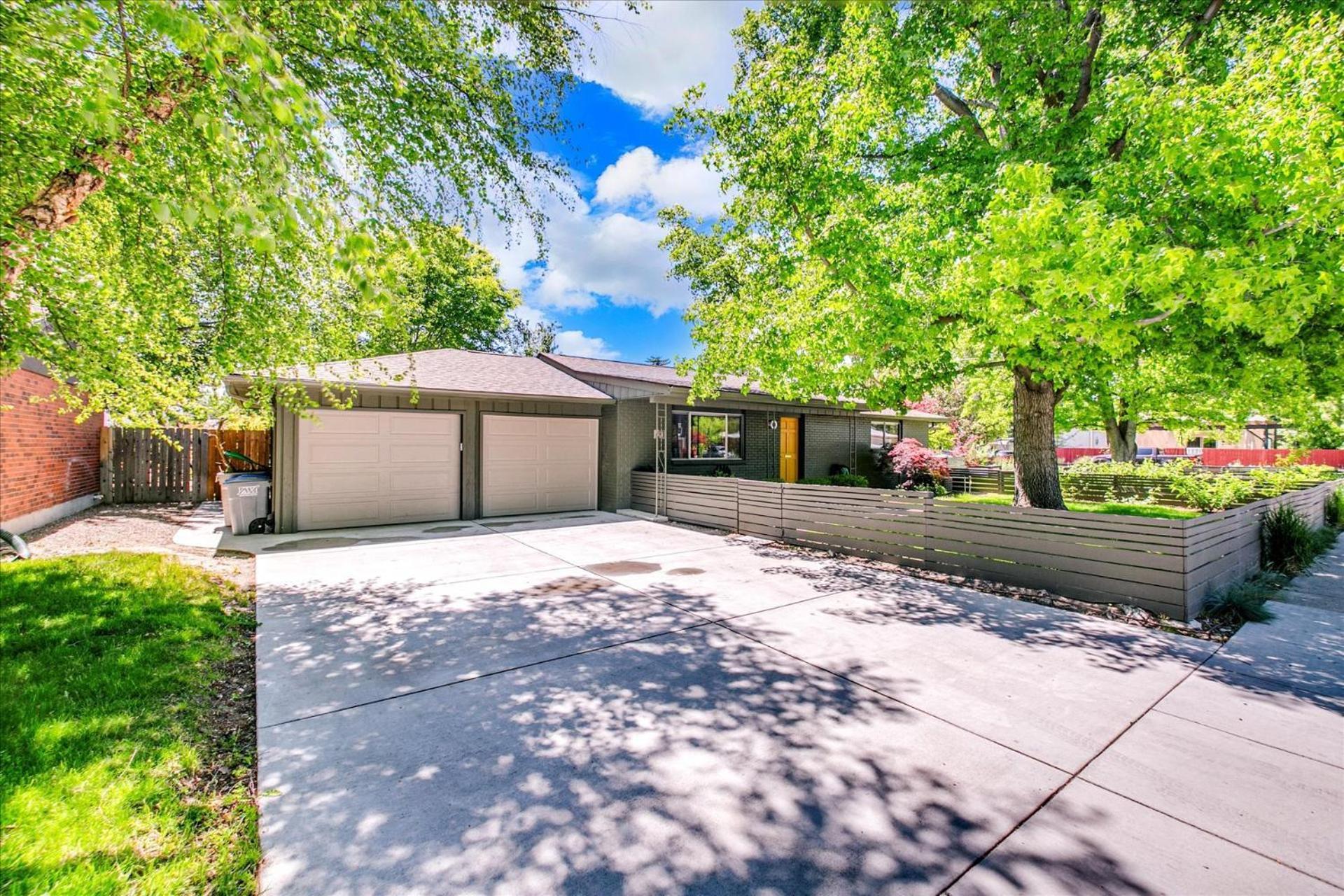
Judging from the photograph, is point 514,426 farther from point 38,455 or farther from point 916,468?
point 916,468

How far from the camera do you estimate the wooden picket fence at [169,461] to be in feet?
41.1

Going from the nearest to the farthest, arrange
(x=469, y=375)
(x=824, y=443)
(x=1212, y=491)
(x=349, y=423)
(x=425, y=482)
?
(x=349, y=423)
(x=1212, y=491)
(x=425, y=482)
(x=469, y=375)
(x=824, y=443)

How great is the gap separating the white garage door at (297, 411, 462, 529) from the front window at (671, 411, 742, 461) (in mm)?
5114

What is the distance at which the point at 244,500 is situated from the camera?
31.1 feet

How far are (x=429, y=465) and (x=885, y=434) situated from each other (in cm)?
1421

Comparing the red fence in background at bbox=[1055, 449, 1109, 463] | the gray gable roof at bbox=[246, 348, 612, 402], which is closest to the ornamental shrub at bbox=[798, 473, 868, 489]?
the gray gable roof at bbox=[246, 348, 612, 402]

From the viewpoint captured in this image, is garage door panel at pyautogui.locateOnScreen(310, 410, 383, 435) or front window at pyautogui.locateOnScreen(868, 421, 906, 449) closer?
garage door panel at pyautogui.locateOnScreen(310, 410, 383, 435)

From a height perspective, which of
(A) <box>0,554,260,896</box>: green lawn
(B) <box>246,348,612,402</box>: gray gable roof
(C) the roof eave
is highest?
(B) <box>246,348,612,402</box>: gray gable roof

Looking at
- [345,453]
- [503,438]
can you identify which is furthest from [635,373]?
[345,453]

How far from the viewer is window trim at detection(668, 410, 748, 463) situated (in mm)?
13883

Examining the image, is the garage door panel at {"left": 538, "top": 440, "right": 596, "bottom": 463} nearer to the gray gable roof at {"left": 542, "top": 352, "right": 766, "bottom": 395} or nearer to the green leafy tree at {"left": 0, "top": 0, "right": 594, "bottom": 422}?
the gray gable roof at {"left": 542, "top": 352, "right": 766, "bottom": 395}

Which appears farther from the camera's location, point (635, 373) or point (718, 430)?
point (635, 373)

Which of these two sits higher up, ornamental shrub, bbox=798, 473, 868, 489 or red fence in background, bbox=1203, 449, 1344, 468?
red fence in background, bbox=1203, 449, 1344, 468

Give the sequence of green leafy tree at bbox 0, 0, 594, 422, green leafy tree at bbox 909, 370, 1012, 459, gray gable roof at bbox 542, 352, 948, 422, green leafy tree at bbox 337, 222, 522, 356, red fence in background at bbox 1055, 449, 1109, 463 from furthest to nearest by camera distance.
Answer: red fence in background at bbox 1055, 449, 1109, 463 → green leafy tree at bbox 337, 222, 522, 356 → green leafy tree at bbox 909, 370, 1012, 459 → gray gable roof at bbox 542, 352, 948, 422 → green leafy tree at bbox 0, 0, 594, 422
